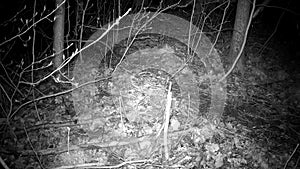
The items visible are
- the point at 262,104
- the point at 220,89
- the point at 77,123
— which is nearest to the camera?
the point at 77,123

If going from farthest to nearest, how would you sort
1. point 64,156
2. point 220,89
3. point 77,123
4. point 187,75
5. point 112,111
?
point 187,75 < point 220,89 < point 112,111 < point 77,123 < point 64,156

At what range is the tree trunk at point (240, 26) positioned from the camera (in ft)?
22.7

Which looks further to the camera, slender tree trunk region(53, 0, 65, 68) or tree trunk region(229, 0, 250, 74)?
tree trunk region(229, 0, 250, 74)

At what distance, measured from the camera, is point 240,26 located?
714 centimetres

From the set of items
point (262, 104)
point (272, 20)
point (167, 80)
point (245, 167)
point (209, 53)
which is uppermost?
point (272, 20)

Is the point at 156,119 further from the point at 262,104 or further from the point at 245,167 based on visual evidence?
the point at 262,104

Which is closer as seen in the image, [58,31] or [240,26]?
[58,31]

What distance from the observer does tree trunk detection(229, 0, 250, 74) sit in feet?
22.7

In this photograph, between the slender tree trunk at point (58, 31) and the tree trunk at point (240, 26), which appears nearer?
the slender tree trunk at point (58, 31)

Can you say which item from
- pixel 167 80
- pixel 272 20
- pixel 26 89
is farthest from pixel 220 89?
pixel 272 20

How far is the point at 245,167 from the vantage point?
4.13m

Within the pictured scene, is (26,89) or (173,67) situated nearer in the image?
(26,89)

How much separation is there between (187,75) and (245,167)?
3403 millimetres

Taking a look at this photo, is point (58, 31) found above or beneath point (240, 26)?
beneath
